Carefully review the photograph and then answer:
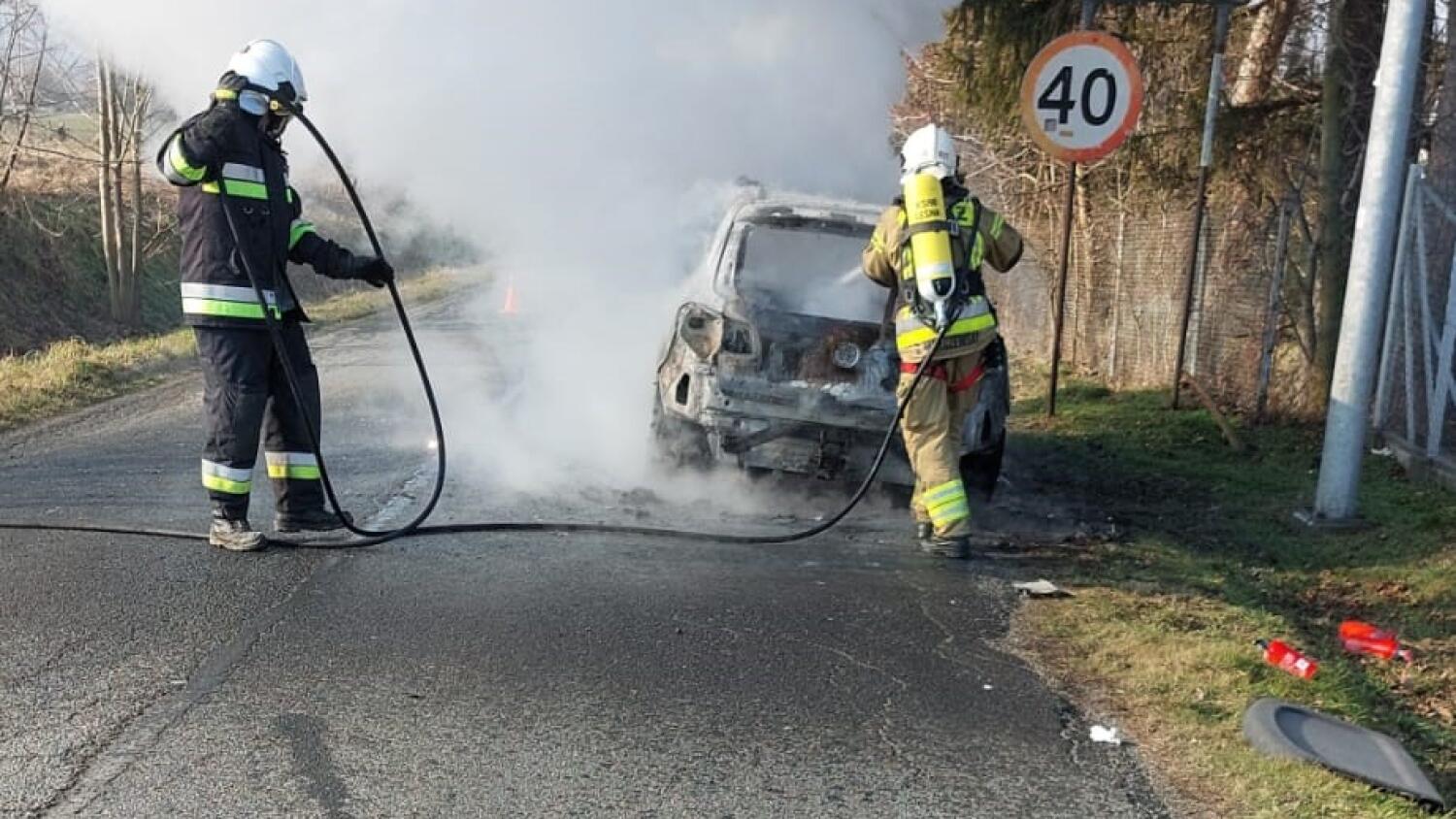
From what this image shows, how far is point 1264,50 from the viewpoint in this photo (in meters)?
9.72

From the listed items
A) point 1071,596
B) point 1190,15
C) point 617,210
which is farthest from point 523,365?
point 1071,596

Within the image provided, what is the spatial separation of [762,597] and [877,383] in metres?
1.87

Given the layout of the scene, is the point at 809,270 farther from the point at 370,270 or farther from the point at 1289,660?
the point at 1289,660

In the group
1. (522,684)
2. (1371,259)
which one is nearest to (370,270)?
(522,684)

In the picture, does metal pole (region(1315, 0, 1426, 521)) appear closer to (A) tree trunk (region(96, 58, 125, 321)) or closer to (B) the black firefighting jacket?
(B) the black firefighting jacket

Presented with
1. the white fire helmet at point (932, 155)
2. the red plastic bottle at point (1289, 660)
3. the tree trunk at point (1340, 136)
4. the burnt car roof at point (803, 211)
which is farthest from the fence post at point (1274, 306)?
the red plastic bottle at point (1289, 660)

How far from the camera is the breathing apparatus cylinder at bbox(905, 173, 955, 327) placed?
5398 millimetres

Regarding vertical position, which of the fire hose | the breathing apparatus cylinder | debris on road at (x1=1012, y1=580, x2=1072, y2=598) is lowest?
debris on road at (x1=1012, y1=580, x2=1072, y2=598)

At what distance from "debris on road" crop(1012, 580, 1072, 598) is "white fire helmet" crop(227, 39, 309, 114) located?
3727 millimetres

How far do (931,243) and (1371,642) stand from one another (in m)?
2.36

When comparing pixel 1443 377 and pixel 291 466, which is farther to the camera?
pixel 1443 377

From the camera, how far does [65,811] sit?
288 cm

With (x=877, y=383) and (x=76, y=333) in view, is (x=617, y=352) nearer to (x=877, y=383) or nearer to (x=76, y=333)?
(x=877, y=383)

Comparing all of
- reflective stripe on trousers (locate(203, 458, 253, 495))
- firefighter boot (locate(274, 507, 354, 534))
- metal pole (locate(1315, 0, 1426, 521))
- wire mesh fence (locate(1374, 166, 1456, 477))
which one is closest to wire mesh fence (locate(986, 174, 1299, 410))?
wire mesh fence (locate(1374, 166, 1456, 477))
